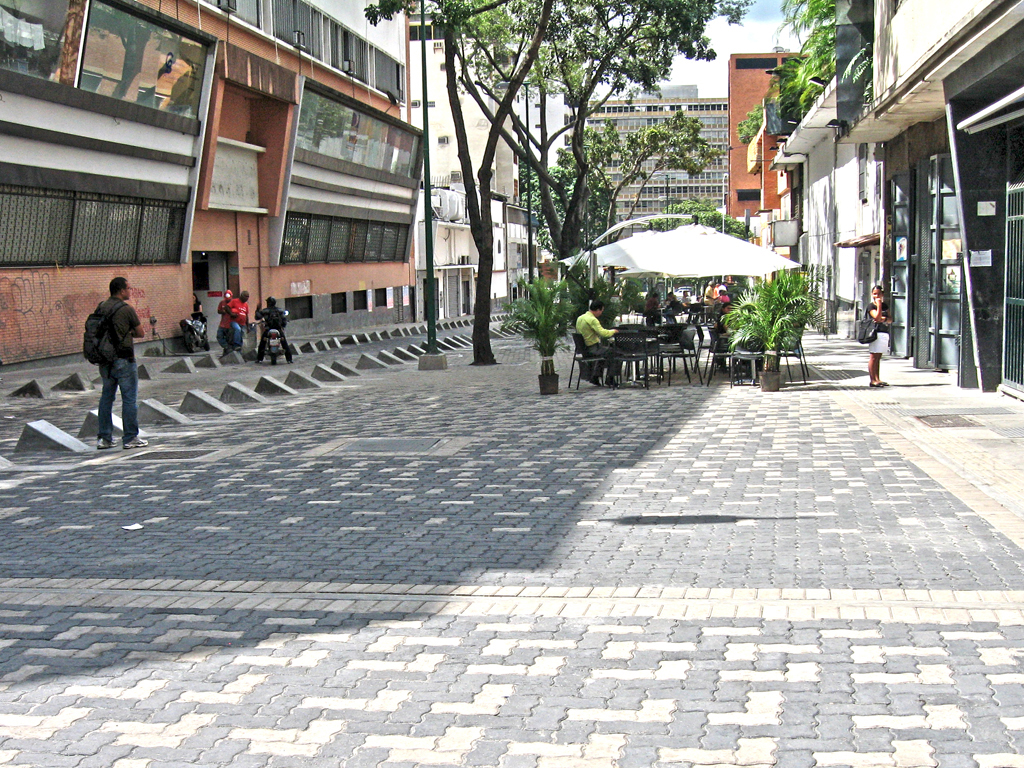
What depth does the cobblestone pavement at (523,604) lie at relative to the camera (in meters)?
4.24

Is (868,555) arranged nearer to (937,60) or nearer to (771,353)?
(937,60)

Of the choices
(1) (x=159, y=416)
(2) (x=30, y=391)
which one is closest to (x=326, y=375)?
(2) (x=30, y=391)

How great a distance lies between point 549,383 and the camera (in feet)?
56.5

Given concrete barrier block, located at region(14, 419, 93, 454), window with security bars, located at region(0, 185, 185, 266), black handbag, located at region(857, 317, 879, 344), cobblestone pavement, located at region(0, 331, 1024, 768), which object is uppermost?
window with security bars, located at region(0, 185, 185, 266)

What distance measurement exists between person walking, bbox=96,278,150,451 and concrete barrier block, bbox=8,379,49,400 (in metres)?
7.03

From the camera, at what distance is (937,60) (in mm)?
13570

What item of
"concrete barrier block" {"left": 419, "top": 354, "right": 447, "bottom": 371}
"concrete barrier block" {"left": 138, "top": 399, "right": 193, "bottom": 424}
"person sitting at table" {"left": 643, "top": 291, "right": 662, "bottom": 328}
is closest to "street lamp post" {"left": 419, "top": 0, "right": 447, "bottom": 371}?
"concrete barrier block" {"left": 419, "top": 354, "right": 447, "bottom": 371}

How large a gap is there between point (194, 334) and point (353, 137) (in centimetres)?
1584

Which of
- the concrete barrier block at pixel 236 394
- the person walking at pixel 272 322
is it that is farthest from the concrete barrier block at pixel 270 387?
the person walking at pixel 272 322

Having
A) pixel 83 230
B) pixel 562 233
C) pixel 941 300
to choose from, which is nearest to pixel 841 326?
pixel 562 233

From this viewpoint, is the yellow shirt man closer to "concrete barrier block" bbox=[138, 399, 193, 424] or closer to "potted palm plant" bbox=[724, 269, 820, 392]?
"potted palm plant" bbox=[724, 269, 820, 392]

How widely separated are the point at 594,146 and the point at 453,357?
77.1 ft

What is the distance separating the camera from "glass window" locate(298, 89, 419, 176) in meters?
38.8

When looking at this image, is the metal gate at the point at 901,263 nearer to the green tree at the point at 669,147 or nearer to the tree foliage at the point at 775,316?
the tree foliage at the point at 775,316
